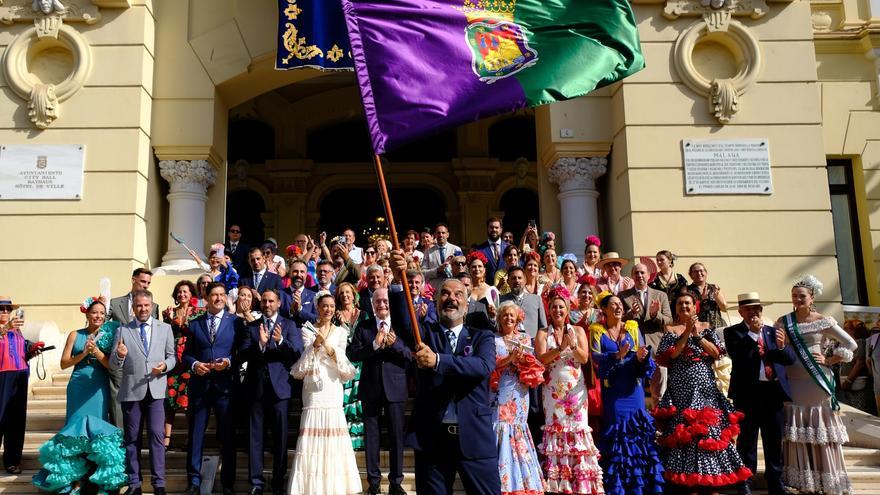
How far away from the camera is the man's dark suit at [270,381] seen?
22.6 feet

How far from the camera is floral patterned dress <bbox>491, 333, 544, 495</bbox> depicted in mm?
6145

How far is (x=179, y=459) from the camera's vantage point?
752 centimetres

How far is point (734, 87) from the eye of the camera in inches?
431

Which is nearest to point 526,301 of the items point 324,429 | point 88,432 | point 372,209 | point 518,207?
point 324,429

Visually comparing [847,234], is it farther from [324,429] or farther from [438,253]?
[324,429]

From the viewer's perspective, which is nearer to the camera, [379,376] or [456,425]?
[456,425]

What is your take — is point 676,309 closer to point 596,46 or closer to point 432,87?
point 596,46

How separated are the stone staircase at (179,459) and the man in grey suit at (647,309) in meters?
1.52

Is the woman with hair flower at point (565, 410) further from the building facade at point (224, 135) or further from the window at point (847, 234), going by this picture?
the window at point (847, 234)

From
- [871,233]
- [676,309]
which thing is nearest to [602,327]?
[676,309]

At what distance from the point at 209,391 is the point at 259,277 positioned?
1.97 metres

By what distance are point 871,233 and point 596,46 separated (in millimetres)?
9115

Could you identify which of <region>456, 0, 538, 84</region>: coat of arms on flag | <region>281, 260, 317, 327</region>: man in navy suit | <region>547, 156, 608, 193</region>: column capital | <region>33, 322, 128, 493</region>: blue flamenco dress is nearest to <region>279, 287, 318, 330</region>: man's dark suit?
<region>281, 260, 317, 327</region>: man in navy suit

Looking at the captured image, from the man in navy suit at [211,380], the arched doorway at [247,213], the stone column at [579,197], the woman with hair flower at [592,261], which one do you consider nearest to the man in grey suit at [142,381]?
the man in navy suit at [211,380]
